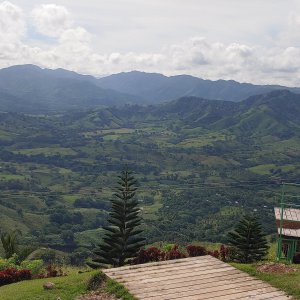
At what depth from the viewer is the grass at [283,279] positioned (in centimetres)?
1241

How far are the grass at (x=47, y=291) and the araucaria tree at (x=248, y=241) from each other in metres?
8.92

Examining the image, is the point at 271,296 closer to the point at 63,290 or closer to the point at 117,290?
the point at 117,290

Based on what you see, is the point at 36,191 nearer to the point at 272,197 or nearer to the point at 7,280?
the point at 272,197

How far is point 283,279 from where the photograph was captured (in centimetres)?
1333

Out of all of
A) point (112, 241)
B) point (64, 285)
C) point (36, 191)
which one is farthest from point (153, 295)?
point (36, 191)

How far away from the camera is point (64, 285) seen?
45.2 feet

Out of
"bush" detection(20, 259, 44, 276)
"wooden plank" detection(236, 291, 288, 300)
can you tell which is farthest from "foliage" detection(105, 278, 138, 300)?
"bush" detection(20, 259, 44, 276)

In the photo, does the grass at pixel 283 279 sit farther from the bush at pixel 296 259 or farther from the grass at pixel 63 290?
the grass at pixel 63 290

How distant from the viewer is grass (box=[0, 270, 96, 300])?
12859mm

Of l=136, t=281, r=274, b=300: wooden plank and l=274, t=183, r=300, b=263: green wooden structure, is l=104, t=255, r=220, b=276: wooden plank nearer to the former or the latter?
l=136, t=281, r=274, b=300: wooden plank

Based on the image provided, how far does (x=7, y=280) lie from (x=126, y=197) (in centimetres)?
836

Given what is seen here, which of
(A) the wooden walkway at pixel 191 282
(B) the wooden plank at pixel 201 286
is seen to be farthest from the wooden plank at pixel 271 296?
(B) the wooden plank at pixel 201 286

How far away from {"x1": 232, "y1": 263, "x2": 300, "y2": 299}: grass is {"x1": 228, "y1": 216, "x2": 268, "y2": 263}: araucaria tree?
5.84 metres

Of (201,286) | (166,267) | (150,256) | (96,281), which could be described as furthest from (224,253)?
(96,281)
